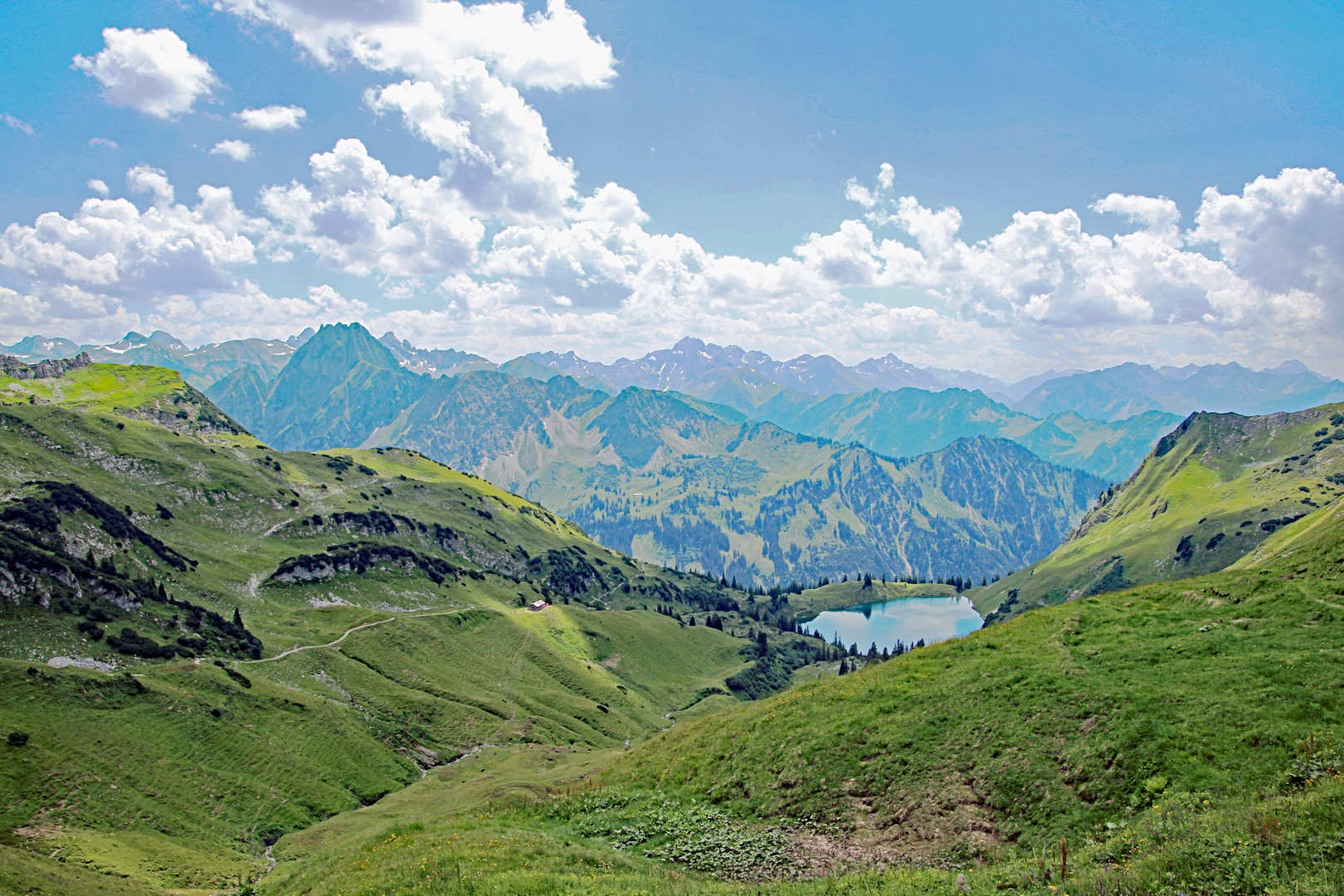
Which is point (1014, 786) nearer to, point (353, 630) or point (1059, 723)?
point (1059, 723)

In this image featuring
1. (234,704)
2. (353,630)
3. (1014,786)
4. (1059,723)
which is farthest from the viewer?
(353,630)

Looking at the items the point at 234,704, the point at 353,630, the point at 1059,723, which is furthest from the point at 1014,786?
the point at 353,630

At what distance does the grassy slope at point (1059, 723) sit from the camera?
78.1ft

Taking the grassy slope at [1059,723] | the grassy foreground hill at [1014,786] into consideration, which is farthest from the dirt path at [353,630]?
the grassy slope at [1059,723]

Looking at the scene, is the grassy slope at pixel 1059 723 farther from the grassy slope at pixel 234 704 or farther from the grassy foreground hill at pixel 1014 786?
the grassy slope at pixel 234 704

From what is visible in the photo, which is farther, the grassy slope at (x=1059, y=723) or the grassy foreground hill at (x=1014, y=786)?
the grassy slope at (x=1059, y=723)

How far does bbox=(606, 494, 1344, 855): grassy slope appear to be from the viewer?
2381cm

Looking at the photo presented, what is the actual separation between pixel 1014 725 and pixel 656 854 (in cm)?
1747

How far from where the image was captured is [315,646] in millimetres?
132125

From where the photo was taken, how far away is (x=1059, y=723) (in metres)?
28.4

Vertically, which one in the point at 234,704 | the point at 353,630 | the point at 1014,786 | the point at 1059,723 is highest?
the point at 1059,723

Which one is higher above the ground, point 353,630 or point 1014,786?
point 1014,786

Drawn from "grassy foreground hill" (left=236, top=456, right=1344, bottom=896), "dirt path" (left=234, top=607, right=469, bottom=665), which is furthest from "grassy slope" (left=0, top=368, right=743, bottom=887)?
"grassy foreground hill" (left=236, top=456, right=1344, bottom=896)

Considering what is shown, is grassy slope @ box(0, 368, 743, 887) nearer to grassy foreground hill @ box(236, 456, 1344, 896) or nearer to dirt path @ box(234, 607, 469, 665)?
dirt path @ box(234, 607, 469, 665)
